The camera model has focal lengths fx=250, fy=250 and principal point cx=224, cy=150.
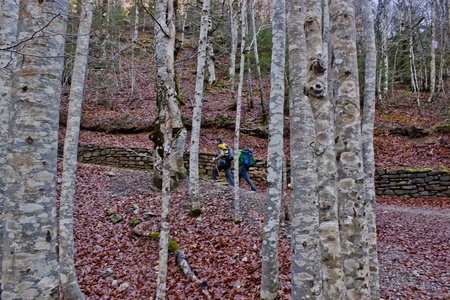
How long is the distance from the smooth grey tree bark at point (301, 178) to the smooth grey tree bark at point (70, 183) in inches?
109

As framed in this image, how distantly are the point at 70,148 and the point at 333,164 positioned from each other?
382 cm

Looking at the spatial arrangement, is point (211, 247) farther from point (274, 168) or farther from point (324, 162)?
point (324, 162)

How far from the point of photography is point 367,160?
3.04m

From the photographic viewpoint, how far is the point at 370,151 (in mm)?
3041

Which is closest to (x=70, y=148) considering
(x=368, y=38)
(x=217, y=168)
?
(x=368, y=38)

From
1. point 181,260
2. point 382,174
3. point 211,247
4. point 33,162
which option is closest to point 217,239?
point 211,247

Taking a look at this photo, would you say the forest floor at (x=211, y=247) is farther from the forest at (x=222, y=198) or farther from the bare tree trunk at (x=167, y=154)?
the bare tree trunk at (x=167, y=154)

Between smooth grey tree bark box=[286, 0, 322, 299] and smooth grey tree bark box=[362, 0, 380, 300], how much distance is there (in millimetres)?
662

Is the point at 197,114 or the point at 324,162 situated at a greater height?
the point at 197,114

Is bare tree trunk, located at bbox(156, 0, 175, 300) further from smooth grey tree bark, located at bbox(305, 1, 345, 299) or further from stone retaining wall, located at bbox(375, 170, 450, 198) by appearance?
stone retaining wall, located at bbox(375, 170, 450, 198)

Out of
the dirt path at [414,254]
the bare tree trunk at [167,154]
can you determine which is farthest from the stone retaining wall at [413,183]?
the bare tree trunk at [167,154]

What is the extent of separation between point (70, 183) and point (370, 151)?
425 centimetres

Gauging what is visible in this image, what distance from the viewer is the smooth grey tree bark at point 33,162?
164cm

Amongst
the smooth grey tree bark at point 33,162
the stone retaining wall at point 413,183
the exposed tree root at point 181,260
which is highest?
the smooth grey tree bark at point 33,162
